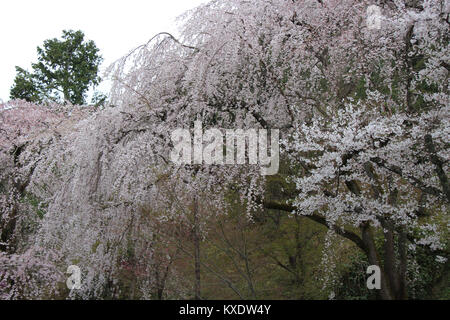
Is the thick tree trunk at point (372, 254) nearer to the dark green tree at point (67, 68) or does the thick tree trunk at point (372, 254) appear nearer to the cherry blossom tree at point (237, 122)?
the cherry blossom tree at point (237, 122)

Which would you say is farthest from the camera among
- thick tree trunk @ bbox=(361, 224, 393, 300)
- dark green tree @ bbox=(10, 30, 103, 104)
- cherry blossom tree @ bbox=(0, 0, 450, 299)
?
dark green tree @ bbox=(10, 30, 103, 104)

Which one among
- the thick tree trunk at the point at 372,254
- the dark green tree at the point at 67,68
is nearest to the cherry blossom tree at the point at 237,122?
the thick tree trunk at the point at 372,254

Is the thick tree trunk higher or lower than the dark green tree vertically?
lower

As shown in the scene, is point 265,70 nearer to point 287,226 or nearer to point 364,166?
point 364,166

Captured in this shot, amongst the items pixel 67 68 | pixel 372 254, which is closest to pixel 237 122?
pixel 372 254

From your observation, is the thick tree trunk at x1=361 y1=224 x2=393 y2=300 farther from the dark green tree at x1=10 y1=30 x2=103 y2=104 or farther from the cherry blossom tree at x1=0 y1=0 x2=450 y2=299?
the dark green tree at x1=10 y1=30 x2=103 y2=104

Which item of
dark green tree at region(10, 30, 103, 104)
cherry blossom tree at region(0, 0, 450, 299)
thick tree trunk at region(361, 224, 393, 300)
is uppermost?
dark green tree at region(10, 30, 103, 104)

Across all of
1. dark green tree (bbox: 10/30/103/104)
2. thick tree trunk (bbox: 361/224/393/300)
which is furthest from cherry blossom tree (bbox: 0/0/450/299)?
dark green tree (bbox: 10/30/103/104)

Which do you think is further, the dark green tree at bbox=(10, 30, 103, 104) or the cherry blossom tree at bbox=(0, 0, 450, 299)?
the dark green tree at bbox=(10, 30, 103, 104)

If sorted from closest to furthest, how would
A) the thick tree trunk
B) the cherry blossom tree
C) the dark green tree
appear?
the cherry blossom tree, the thick tree trunk, the dark green tree

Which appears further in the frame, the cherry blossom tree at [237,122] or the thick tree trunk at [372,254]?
the thick tree trunk at [372,254]
